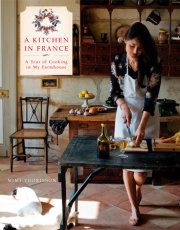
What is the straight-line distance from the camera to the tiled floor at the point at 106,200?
9.88 feet

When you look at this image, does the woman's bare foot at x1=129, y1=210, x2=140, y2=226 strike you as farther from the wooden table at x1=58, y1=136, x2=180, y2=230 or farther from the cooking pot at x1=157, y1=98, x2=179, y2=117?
the cooking pot at x1=157, y1=98, x2=179, y2=117

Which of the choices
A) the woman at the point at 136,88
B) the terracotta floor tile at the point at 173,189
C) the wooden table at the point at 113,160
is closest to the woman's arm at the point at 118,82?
the woman at the point at 136,88

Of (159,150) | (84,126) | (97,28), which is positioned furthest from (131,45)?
(97,28)

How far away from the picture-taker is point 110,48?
14.5 ft

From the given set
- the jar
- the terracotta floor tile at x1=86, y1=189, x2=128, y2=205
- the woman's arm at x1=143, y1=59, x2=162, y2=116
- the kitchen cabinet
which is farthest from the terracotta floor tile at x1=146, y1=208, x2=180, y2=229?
the jar

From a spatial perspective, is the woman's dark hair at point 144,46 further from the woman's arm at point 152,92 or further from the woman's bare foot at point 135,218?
the woman's bare foot at point 135,218

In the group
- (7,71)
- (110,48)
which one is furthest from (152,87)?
(7,71)

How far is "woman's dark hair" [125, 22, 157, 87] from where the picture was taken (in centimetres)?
253

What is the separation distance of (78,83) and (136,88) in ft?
6.56

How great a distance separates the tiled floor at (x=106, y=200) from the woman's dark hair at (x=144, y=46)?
127 cm

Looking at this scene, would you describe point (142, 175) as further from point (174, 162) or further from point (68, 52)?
point (68, 52)

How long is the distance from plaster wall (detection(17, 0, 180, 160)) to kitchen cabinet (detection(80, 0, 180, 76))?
0.12 meters

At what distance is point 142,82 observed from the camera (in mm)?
2801

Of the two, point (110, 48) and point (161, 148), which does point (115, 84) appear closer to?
point (161, 148)
